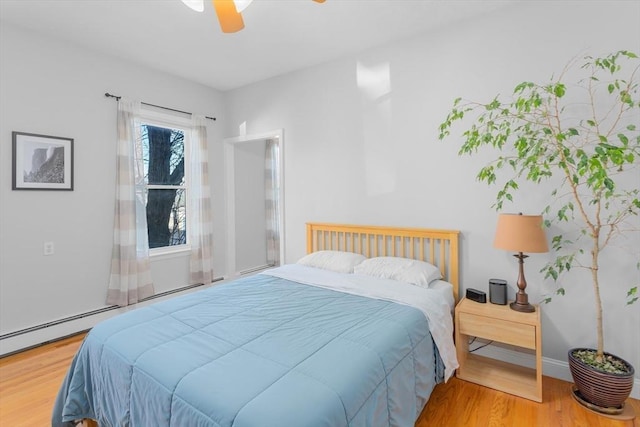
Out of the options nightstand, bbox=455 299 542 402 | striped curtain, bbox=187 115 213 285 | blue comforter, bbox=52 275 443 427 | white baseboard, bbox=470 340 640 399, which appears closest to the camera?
blue comforter, bbox=52 275 443 427

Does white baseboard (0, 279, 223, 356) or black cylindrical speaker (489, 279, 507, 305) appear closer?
black cylindrical speaker (489, 279, 507, 305)

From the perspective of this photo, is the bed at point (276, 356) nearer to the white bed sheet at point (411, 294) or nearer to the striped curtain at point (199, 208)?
the white bed sheet at point (411, 294)

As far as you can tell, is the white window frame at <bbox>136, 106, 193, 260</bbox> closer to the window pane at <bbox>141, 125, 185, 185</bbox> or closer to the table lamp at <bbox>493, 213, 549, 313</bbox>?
the window pane at <bbox>141, 125, 185, 185</bbox>

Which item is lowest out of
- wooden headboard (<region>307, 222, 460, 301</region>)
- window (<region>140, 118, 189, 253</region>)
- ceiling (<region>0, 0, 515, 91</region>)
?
wooden headboard (<region>307, 222, 460, 301</region>)

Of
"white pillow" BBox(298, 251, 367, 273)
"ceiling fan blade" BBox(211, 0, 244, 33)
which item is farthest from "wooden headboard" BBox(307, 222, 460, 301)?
"ceiling fan blade" BBox(211, 0, 244, 33)

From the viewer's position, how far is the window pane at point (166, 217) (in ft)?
12.2

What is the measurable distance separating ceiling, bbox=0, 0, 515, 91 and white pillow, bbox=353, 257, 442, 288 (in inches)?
79.0

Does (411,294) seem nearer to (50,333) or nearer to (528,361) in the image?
(528,361)

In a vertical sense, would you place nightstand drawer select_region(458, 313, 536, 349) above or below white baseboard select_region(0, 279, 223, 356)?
above

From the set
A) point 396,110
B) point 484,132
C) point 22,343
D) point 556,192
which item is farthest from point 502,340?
point 22,343

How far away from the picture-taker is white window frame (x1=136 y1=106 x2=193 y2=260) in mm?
3566

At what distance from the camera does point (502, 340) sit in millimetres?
2125

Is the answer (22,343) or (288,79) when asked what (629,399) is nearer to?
(288,79)

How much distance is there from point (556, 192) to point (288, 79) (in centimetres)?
287
